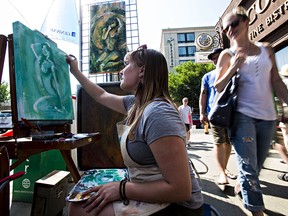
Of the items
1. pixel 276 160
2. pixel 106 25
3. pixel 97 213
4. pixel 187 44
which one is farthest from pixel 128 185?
pixel 187 44

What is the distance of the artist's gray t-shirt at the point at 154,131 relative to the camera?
75cm

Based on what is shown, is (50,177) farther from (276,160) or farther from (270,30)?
(270,30)

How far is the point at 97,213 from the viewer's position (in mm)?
779

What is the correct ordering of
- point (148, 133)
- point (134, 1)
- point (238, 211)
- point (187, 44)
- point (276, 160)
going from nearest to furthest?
point (148, 133), point (238, 211), point (276, 160), point (134, 1), point (187, 44)

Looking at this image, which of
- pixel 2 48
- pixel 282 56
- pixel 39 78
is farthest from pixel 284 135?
pixel 2 48

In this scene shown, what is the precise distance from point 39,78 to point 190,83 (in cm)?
2442

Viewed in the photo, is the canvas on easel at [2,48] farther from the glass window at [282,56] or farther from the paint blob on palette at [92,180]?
the glass window at [282,56]

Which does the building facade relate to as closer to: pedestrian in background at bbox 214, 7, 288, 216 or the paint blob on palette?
pedestrian in background at bbox 214, 7, 288, 216

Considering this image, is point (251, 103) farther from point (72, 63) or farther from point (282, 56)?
point (282, 56)

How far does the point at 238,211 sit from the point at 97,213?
1490 mm

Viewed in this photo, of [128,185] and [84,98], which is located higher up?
[84,98]

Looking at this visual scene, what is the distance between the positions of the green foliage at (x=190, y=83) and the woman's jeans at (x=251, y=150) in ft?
76.4

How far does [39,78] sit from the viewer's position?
5.09ft

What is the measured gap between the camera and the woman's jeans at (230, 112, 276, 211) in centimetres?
135
